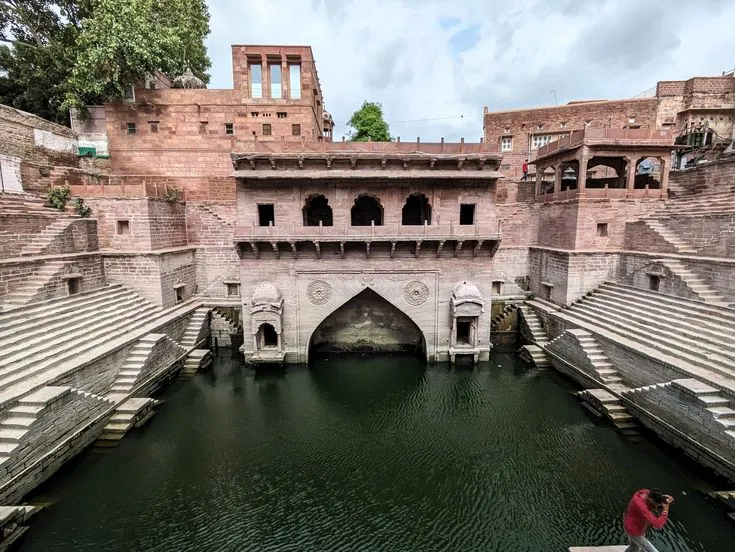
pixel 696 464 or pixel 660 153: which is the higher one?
pixel 660 153

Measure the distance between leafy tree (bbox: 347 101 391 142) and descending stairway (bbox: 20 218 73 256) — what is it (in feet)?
77.5

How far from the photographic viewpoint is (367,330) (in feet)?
56.0

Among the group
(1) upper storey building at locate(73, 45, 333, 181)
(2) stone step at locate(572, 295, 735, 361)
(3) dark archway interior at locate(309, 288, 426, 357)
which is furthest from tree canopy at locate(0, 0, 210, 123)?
(2) stone step at locate(572, 295, 735, 361)

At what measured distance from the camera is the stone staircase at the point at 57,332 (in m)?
9.69

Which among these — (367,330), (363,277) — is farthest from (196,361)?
(363,277)

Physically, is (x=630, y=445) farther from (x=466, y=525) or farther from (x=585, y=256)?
(x=585, y=256)

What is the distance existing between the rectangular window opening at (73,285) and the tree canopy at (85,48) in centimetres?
1246

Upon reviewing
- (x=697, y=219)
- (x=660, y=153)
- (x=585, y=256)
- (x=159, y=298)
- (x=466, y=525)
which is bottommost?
(x=466, y=525)

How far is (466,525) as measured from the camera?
7957mm

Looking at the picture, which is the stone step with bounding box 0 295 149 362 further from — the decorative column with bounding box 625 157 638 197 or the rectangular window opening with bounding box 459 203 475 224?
the decorative column with bounding box 625 157 638 197

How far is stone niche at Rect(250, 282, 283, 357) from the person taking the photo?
14539 mm

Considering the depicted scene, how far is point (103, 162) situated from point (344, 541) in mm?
25373

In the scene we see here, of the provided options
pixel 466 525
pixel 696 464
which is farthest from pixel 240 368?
pixel 696 464

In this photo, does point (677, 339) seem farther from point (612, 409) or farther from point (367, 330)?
point (367, 330)
